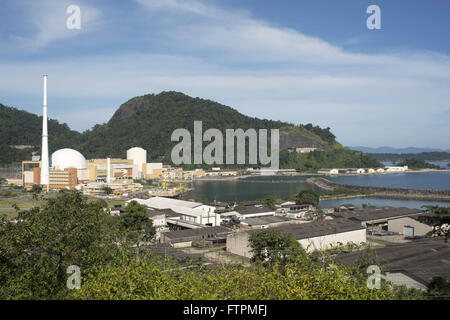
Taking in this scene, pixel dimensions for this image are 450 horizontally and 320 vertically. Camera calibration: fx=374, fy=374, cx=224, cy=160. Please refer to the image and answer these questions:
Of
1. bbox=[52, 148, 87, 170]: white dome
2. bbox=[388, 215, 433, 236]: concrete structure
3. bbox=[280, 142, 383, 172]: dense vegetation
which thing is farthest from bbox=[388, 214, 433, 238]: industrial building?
bbox=[280, 142, 383, 172]: dense vegetation

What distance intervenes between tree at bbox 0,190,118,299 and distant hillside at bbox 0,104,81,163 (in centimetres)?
3191

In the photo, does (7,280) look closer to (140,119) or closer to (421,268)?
(421,268)

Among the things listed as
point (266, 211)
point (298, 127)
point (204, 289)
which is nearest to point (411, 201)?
point (266, 211)

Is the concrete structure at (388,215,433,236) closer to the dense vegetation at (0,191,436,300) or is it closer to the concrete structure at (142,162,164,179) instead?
the dense vegetation at (0,191,436,300)

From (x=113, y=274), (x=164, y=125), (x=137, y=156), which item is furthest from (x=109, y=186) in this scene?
(x=164, y=125)

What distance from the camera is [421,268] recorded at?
468cm

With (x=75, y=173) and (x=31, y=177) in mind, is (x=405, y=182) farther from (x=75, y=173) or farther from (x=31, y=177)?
(x=31, y=177)

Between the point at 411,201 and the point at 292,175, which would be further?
the point at 292,175

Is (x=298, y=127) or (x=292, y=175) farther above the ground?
(x=298, y=127)

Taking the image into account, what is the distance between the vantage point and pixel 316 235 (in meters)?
7.34

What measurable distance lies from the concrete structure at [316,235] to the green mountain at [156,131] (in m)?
28.9

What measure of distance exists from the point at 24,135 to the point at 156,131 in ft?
45.8

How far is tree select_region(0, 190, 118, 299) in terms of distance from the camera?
236 cm
